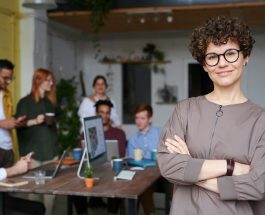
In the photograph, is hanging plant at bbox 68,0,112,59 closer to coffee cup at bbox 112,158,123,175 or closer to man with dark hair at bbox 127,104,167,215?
man with dark hair at bbox 127,104,167,215

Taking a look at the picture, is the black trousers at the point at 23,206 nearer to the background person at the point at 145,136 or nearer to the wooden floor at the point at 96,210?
the background person at the point at 145,136

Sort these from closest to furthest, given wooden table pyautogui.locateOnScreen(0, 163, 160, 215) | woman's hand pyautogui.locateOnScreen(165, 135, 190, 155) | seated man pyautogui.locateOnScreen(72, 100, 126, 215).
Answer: woman's hand pyautogui.locateOnScreen(165, 135, 190, 155) → wooden table pyautogui.locateOnScreen(0, 163, 160, 215) → seated man pyautogui.locateOnScreen(72, 100, 126, 215)

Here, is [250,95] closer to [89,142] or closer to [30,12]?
[30,12]

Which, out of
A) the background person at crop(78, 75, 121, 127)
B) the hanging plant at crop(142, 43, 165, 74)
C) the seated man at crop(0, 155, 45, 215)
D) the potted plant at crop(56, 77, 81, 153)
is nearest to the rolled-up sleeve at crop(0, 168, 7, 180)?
the seated man at crop(0, 155, 45, 215)

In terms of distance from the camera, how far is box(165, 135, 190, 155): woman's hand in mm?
1447

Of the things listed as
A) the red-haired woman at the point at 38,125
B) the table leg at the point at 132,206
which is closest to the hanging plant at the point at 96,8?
the red-haired woman at the point at 38,125

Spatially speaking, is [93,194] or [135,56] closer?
[93,194]

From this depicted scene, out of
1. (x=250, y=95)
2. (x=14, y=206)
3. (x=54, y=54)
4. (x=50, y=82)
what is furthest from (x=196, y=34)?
(x=250, y=95)

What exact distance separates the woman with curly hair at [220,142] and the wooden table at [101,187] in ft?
2.78

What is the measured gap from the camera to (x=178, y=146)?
1450 mm

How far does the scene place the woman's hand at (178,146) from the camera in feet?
4.75

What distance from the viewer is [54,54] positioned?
21.1 feet

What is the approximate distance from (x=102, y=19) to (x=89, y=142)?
9.42 feet

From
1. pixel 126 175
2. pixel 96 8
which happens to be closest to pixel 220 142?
pixel 126 175
